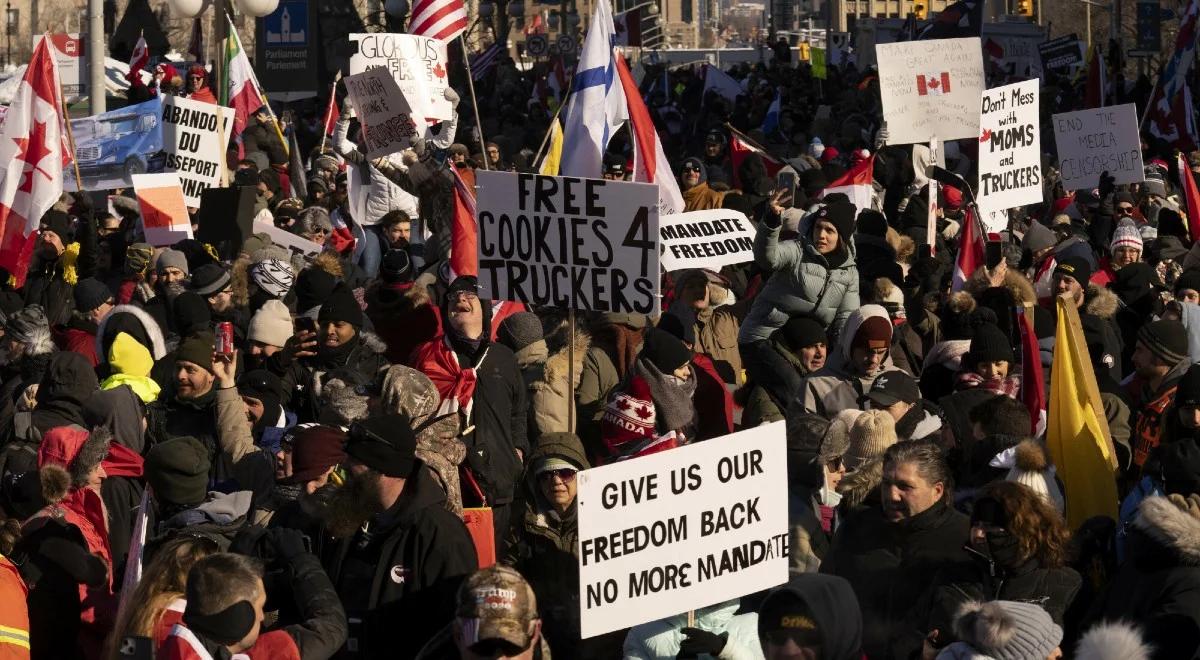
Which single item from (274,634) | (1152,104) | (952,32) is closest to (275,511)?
(274,634)

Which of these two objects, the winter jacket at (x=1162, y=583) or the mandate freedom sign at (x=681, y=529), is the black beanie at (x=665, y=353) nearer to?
the mandate freedom sign at (x=681, y=529)

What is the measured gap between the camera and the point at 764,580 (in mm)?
5461

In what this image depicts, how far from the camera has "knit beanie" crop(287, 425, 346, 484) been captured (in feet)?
19.5

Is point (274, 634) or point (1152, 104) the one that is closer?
point (274, 634)

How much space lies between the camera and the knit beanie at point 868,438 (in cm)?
644

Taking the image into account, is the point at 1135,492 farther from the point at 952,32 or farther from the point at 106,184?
the point at 952,32

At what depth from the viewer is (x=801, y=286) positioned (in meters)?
8.96

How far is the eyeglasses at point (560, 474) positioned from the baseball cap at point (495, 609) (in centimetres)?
102

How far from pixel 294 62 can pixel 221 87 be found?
14.2 meters

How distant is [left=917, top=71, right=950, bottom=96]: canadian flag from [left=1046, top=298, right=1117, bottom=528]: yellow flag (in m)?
6.44

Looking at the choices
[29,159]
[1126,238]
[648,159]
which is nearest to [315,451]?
[648,159]

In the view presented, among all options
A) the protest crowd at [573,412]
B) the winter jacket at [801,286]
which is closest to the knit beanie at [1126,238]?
the protest crowd at [573,412]

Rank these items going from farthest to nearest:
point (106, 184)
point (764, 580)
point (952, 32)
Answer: point (952, 32), point (106, 184), point (764, 580)

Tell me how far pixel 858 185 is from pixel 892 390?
5707 millimetres
